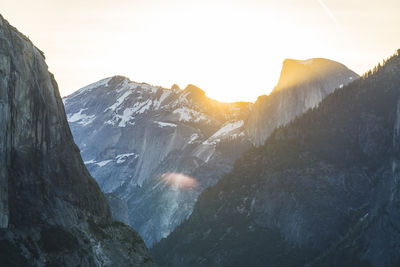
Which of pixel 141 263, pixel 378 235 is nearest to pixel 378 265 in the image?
pixel 378 235

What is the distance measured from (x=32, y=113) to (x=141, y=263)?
115 feet

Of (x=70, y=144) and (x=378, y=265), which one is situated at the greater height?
(x=70, y=144)

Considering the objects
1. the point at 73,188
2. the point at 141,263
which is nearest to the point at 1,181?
the point at 73,188

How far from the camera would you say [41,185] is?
11831cm

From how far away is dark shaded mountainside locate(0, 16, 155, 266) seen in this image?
10581 cm

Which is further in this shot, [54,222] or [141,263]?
[141,263]

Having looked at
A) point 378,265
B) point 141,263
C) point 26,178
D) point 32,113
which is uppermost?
point 32,113

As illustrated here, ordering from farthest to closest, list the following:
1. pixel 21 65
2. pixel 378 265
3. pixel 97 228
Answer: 1. pixel 378 265
2. pixel 97 228
3. pixel 21 65

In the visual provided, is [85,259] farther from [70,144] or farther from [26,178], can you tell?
[70,144]

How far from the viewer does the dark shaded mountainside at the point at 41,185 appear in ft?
347

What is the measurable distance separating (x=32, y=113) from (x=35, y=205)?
44.3ft

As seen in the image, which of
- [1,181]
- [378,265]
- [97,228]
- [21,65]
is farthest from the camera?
[378,265]

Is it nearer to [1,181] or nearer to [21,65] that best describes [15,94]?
[21,65]

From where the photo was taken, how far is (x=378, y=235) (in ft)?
642
